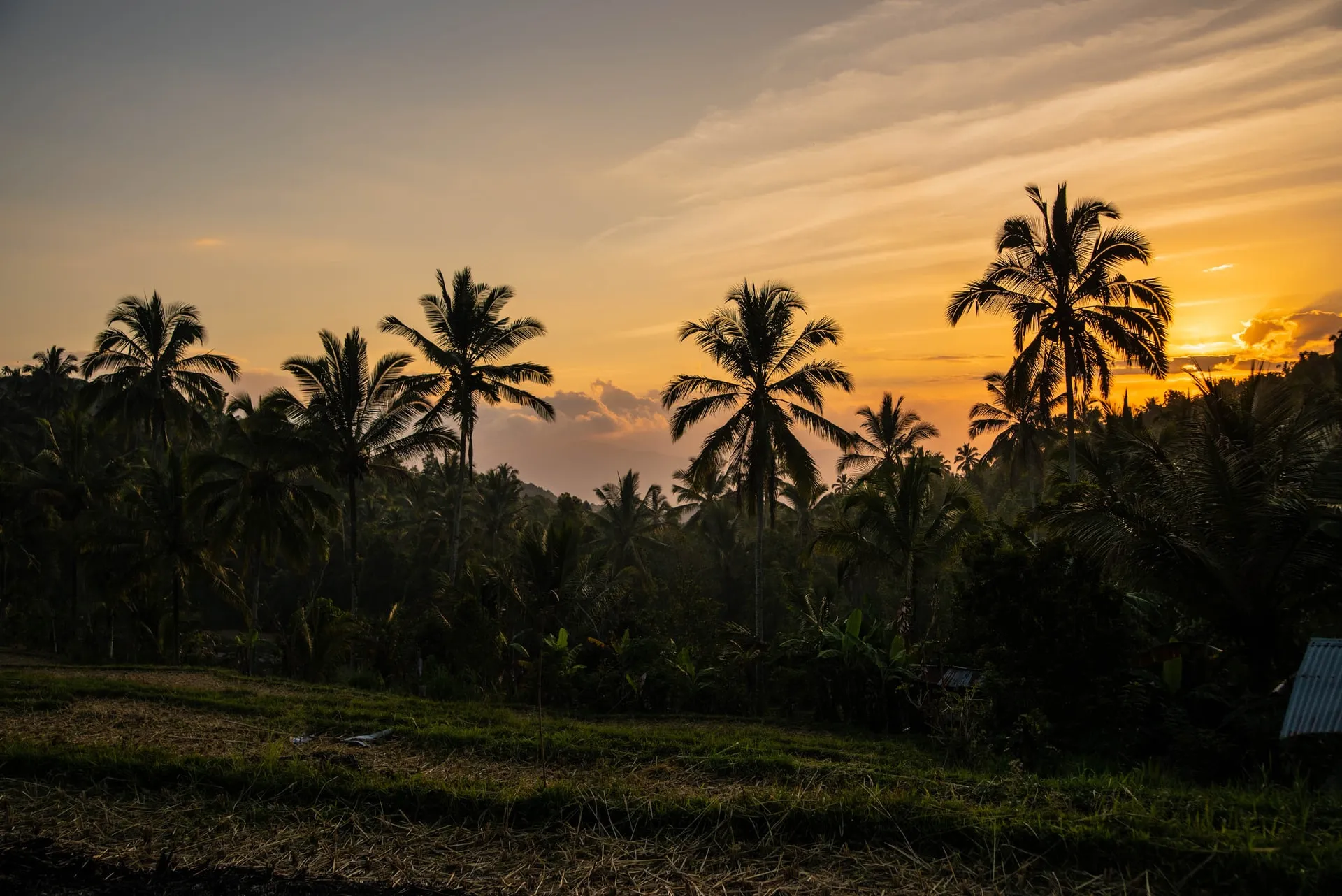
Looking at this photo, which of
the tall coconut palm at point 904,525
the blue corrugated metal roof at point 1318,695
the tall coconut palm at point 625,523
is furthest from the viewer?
the tall coconut palm at point 625,523

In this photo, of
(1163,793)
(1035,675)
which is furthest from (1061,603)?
(1163,793)

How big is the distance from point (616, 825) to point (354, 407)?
1980cm

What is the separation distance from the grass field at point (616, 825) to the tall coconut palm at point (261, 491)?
15593 millimetres

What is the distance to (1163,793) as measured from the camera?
617cm

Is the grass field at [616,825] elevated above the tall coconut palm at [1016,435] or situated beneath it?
situated beneath

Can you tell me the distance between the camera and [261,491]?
970 inches

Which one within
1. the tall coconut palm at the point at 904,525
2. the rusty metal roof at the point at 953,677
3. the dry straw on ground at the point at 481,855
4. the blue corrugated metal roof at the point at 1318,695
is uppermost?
the tall coconut palm at the point at 904,525

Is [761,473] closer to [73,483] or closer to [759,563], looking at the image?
[759,563]

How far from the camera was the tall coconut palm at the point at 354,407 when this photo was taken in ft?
77.4

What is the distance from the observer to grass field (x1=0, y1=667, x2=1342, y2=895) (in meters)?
5.26

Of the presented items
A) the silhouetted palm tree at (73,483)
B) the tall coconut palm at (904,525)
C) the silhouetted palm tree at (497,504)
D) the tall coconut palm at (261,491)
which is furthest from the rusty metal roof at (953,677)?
the silhouetted palm tree at (497,504)

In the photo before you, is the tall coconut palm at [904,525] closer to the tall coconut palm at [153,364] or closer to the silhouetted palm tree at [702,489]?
the silhouetted palm tree at [702,489]

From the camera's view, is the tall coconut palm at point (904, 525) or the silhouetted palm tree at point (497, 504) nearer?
the tall coconut palm at point (904, 525)

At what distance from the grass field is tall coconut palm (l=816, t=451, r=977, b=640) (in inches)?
450
